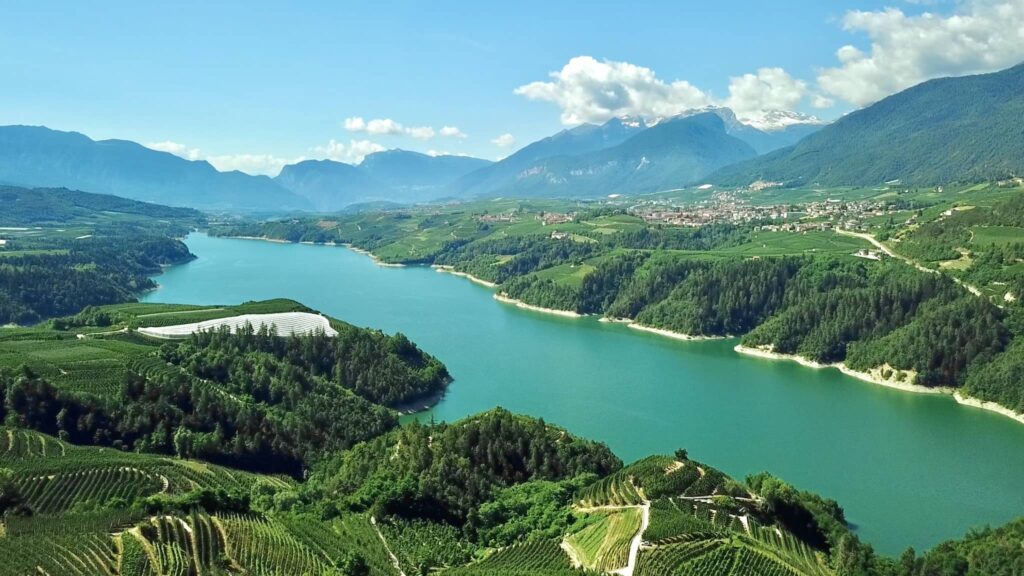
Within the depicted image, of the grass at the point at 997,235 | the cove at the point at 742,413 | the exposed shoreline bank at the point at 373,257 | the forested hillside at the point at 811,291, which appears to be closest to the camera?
the cove at the point at 742,413

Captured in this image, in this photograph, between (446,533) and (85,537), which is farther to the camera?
(446,533)

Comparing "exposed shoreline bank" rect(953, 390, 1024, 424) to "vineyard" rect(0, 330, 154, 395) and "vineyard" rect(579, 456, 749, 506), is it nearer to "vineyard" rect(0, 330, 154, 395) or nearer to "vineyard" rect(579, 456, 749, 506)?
"vineyard" rect(579, 456, 749, 506)

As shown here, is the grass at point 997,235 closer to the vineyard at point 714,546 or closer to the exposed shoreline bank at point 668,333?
the exposed shoreline bank at point 668,333

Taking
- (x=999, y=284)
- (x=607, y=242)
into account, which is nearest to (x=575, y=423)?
(x=999, y=284)

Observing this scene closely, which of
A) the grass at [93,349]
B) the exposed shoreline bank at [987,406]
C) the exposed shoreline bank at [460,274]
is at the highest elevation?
the grass at [93,349]

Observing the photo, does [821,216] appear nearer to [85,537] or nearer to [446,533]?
[446,533]

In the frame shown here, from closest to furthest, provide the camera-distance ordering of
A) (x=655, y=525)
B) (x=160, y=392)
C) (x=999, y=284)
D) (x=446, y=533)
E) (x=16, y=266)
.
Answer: (x=655, y=525) → (x=446, y=533) → (x=160, y=392) → (x=999, y=284) → (x=16, y=266)

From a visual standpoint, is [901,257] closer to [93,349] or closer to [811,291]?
[811,291]

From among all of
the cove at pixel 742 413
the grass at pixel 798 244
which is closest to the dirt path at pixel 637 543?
the cove at pixel 742 413
